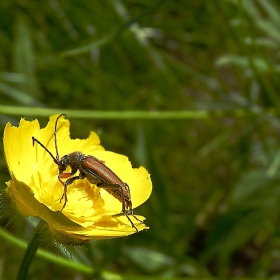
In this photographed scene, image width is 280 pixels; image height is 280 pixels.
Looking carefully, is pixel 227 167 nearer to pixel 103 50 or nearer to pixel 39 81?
pixel 103 50

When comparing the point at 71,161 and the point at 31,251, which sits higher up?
the point at 71,161

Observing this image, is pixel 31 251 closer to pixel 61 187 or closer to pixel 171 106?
pixel 61 187

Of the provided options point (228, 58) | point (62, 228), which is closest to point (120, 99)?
point (228, 58)

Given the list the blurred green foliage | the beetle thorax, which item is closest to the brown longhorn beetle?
the beetle thorax

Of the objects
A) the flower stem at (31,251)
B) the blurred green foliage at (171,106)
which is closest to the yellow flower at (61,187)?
the flower stem at (31,251)

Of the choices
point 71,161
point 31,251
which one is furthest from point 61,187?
point 31,251

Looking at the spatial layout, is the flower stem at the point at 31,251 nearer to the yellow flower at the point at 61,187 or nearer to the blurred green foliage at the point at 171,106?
the yellow flower at the point at 61,187
